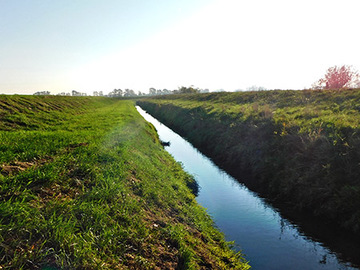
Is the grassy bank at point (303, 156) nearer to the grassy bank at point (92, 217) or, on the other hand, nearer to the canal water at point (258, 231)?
the canal water at point (258, 231)

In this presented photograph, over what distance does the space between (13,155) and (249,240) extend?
355 inches

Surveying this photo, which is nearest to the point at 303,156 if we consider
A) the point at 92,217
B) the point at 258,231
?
the point at 258,231

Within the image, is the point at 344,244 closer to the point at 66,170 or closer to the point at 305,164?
the point at 305,164

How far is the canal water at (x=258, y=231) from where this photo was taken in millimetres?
7543

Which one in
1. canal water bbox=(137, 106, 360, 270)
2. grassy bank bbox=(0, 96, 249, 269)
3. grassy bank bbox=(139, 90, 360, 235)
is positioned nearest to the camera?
grassy bank bbox=(0, 96, 249, 269)

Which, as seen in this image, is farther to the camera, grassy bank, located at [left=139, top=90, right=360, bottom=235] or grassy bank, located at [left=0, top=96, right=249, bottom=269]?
grassy bank, located at [left=139, top=90, right=360, bottom=235]

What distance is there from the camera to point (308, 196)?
1074 centimetres

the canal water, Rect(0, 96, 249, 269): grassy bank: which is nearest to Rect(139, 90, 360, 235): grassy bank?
the canal water

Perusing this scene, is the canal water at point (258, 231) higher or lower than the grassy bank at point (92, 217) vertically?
lower

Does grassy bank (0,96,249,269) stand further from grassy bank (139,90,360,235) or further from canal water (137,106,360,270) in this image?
grassy bank (139,90,360,235)

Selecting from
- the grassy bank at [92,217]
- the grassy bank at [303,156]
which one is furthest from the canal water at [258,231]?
the grassy bank at [303,156]

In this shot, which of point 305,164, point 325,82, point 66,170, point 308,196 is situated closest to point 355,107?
point 305,164

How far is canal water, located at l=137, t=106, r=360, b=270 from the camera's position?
24.7ft

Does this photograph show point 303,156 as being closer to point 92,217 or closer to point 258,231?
point 258,231
